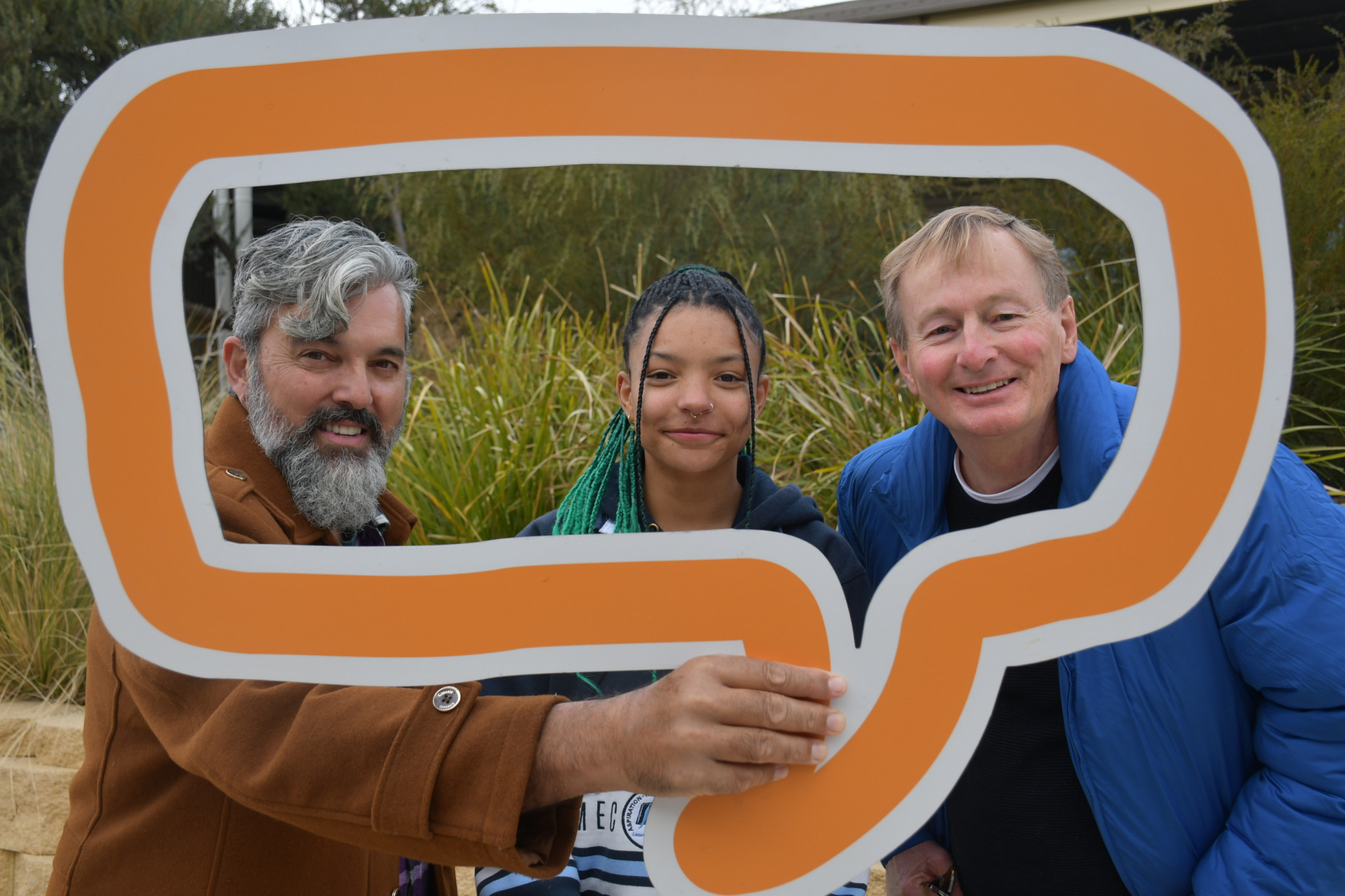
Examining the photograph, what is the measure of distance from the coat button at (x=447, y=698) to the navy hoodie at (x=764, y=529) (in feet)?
1.21

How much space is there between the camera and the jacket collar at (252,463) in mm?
1470

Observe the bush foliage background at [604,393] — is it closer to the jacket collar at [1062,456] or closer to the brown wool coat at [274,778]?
the jacket collar at [1062,456]

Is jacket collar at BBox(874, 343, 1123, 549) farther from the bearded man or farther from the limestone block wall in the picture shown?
the limestone block wall

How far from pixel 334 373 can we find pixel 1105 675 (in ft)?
4.50

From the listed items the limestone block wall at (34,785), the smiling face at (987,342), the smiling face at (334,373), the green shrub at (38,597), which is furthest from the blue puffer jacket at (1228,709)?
the green shrub at (38,597)

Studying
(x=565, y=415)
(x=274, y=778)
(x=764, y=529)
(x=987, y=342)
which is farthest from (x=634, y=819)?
(x=565, y=415)

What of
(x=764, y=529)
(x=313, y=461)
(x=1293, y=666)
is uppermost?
(x=313, y=461)

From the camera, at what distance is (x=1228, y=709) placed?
4.38 feet

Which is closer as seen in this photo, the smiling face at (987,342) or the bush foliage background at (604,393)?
the smiling face at (987,342)

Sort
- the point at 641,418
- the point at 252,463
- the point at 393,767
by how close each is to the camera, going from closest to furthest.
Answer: the point at 393,767 < the point at 252,463 < the point at 641,418

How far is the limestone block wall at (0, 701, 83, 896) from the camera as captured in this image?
3113mm

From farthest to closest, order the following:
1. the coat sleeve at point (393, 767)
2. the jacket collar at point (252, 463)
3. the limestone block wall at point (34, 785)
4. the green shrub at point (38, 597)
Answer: the green shrub at point (38, 597) < the limestone block wall at point (34, 785) < the jacket collar at point (252, 463) < the coat sleeve at point (393, 767)

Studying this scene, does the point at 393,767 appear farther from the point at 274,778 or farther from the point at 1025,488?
the point at 1025,488

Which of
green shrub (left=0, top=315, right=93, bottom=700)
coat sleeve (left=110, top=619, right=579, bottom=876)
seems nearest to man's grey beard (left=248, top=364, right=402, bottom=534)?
coat sleeve (left=110, top=619, right=579, bottom=876)
